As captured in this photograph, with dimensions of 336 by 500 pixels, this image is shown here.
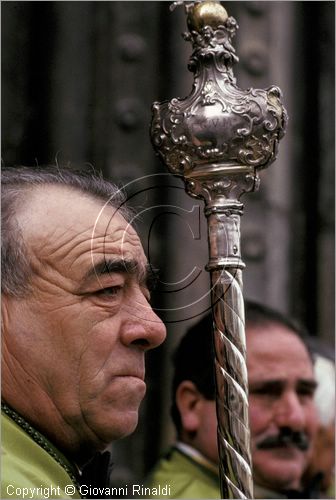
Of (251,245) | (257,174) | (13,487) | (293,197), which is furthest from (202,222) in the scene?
(293,197)

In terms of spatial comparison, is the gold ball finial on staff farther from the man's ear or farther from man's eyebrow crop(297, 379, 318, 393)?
man's eyebrow crop(297, 379, 318, 393)

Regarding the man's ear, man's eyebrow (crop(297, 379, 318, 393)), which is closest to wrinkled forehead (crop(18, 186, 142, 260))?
the man's ear

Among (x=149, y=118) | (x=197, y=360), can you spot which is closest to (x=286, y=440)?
(x=197, y=360)

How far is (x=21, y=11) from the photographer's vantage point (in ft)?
8.05

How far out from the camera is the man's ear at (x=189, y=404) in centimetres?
233

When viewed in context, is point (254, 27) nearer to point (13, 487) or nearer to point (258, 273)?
point (258, 273)

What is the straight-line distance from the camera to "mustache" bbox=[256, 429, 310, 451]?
2465 mm

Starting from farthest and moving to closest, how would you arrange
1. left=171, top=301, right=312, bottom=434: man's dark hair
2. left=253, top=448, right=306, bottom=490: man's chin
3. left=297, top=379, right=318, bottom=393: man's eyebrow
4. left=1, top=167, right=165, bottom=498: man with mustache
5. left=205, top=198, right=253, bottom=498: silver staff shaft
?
left=297, top=379, right=318, bottom=393: man's eyebrow
left=253, top=448, right=306, bottom=490: man's chin
left=171, top=301, right=312, bottom=434: man's dark hair
left=1, top=167, right=165, bottom=498: man with mustache
left=205, top=198, right=253, bottom=498: silver staff shaft

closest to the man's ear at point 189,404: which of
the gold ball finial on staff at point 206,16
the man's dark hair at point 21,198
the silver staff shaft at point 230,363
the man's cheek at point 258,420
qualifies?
the man's cheek at point 258,420

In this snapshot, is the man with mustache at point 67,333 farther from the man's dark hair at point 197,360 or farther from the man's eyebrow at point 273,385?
the man's eyebrow at point 273,385

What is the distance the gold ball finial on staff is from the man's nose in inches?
42.2

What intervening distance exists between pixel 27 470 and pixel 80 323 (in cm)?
19

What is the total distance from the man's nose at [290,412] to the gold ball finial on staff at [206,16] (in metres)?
1.07

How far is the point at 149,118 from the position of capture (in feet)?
7.93
